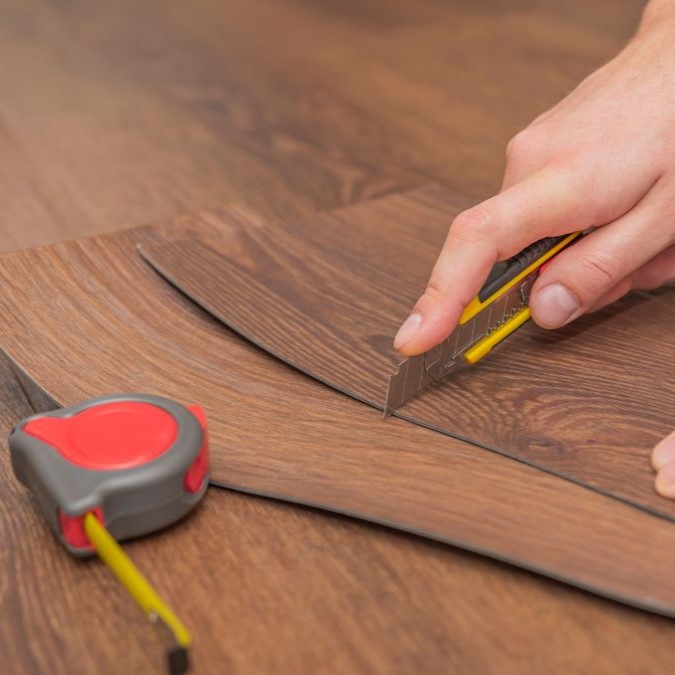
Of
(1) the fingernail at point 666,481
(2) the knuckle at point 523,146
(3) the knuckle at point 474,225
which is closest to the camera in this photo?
(1) the fingernail at point 666,481

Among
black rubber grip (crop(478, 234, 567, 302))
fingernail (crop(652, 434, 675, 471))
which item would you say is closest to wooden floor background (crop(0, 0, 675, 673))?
fingernail (crop(652, 434, 675, 471))

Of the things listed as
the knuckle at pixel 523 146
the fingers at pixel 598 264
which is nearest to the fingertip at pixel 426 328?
the fingers at pixel 598 264

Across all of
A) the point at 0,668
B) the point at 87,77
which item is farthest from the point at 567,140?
the point at 87,77

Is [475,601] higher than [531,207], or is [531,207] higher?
[531,207]

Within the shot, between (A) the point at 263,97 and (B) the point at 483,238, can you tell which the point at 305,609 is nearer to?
(B) the point at 483,238

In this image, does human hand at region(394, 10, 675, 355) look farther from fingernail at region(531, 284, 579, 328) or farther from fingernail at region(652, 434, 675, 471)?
fingernail at region(652, 434, 675, 471)

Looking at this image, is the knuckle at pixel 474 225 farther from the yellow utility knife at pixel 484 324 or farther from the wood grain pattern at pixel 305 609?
the wood grain pattern at pixel 305 609

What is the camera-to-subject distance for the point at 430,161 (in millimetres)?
1063

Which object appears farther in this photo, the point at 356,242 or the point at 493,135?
the point at 493,135

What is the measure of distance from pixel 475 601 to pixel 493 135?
80cm

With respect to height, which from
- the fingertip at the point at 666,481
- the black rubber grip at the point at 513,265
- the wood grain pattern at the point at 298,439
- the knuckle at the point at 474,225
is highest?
the knuckle at the point at 474,225

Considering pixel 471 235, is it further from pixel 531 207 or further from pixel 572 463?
pixel 572 463

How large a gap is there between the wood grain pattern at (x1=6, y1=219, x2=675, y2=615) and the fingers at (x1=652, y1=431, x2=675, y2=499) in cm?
2

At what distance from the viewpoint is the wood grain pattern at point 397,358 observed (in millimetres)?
544
